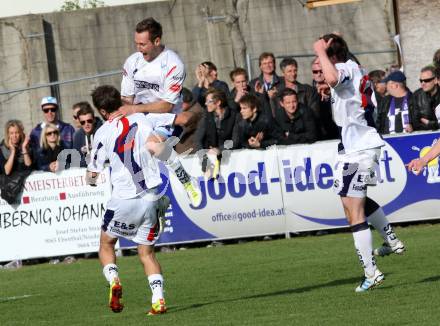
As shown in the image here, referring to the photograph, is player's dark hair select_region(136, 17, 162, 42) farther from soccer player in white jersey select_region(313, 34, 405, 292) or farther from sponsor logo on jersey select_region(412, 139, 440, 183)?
sponsor logo on jersey select_region(412, 139, 440, 183)

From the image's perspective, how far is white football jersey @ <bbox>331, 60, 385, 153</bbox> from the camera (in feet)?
38.6

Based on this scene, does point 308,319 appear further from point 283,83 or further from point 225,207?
point 283,83

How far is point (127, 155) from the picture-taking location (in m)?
11.1

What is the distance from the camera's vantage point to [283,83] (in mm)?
19641

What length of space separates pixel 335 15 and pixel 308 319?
58.4 ft

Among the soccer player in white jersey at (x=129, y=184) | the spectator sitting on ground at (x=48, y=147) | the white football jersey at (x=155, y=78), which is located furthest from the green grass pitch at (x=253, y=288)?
the white football jersey at (x=155, y=78)

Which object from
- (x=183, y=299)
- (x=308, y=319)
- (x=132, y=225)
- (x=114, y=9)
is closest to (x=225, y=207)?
(x=183, y=299)

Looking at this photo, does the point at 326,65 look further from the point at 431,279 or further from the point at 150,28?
the point at 431,279

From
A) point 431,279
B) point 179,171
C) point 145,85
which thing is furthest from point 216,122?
point 431,279

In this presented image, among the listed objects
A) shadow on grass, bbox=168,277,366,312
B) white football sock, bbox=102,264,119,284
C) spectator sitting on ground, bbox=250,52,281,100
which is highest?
spectator sitting on ground, bbox=250,52,281,100

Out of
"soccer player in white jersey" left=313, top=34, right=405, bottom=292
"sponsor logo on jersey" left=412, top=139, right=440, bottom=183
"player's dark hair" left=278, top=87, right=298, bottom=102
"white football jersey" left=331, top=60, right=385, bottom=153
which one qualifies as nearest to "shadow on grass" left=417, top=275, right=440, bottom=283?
"soccer player in white jersey" left=313, top=34, right=405, bottom=292

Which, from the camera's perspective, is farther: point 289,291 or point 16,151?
point 16,151

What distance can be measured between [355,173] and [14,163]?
838 cm

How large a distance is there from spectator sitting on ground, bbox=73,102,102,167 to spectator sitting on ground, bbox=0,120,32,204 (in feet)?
2.61
